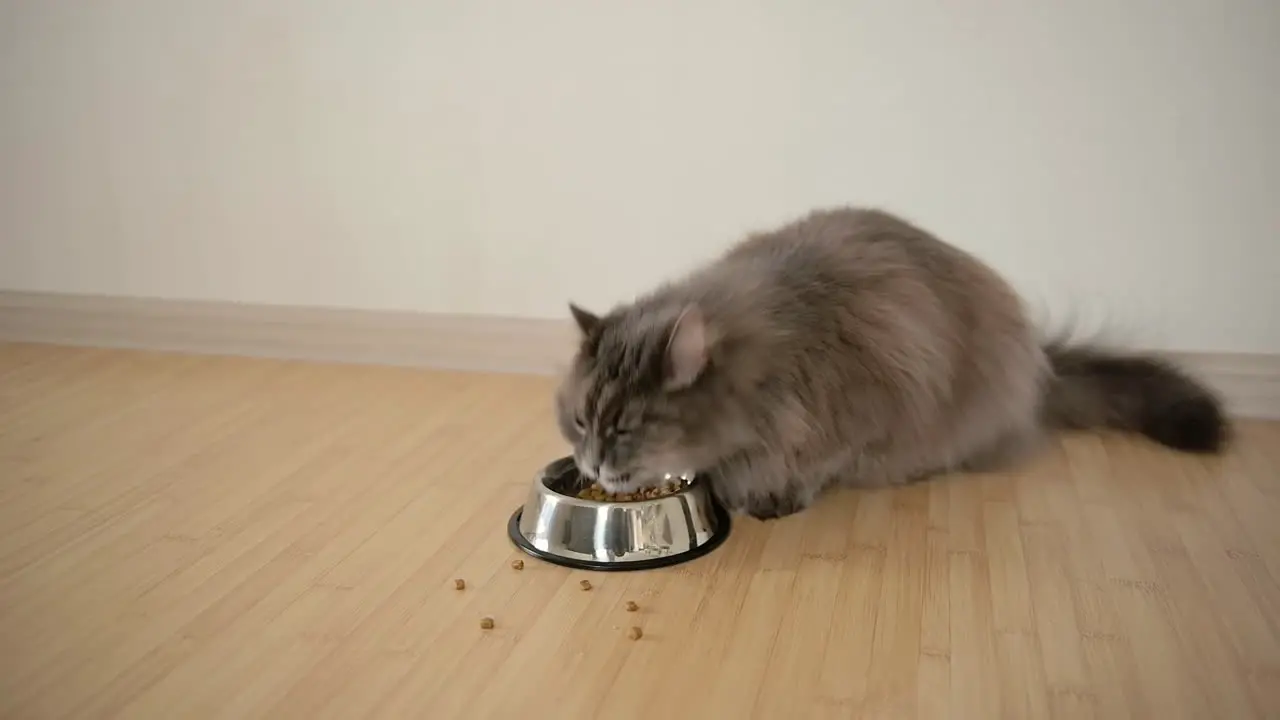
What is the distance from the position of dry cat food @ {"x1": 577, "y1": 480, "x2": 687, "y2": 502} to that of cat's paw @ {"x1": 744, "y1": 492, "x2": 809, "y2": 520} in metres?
0.15

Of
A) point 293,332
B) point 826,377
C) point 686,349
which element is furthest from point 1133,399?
point 293,332

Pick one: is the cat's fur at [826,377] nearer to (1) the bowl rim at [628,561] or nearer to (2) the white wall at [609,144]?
(1) the bowl rim at [628,561]

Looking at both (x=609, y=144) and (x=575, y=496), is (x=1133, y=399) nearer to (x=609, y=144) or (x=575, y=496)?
(x=575, y=496)

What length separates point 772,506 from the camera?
2.11 metres

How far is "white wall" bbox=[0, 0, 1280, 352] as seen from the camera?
2562 millimetres

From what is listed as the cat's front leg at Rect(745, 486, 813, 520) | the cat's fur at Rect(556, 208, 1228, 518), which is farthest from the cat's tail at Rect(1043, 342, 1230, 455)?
the cat's front leg at Rect(745, 486, 813, 520)

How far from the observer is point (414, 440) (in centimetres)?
255

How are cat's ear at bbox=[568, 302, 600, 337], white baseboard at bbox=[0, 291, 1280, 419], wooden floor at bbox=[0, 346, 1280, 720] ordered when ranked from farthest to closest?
white baseboard at bbox=[0, 291, 1280, 419] → cat's ear at bbox=[568, 302, 600, 337] → wooden floor at bbox=[0, 346, 1280, 720]

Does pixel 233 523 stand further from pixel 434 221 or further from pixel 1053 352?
pixel 1053 352

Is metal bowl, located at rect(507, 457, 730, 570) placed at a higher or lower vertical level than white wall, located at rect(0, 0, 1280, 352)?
lower

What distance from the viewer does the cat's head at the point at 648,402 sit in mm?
1860

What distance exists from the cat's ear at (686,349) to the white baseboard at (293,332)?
1.05 m

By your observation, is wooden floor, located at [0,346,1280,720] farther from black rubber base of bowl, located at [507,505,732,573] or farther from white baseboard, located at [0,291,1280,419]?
white baseboard, located at [0,291,1280,419]

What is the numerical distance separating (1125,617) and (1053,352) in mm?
950
